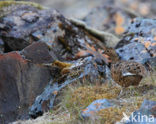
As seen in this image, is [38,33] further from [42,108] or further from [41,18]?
[42,108]

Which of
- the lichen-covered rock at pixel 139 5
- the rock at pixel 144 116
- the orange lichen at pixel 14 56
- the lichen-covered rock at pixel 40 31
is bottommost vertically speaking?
the rock at pixel 144 116

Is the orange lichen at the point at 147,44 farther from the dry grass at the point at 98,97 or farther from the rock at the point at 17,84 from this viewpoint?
the rock at the point at 17,84

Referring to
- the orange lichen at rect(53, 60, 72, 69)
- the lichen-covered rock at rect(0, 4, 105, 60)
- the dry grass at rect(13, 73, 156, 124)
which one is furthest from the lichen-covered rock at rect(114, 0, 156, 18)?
the dry grass at rect(13, 73, 156, 124)

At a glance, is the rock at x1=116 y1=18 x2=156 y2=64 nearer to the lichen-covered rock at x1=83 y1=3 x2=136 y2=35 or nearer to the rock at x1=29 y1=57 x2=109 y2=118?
the rock at x1=29 y1=57 x2=109 y2=118

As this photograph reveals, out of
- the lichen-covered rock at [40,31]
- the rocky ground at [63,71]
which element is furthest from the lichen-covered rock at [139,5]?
the lichen-covered rock at [40,31]

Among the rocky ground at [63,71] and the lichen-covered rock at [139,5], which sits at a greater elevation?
the lichen-covered rock at [139,5]

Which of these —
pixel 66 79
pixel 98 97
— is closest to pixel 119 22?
pixel 66 79
